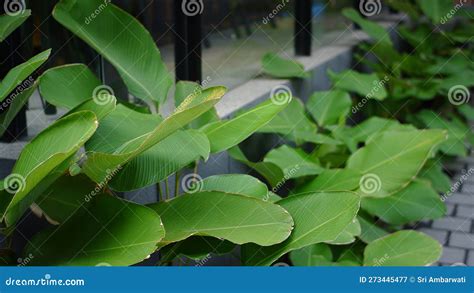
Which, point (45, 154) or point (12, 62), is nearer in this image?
point (45, 154)

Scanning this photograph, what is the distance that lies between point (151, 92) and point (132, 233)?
0.51 meters

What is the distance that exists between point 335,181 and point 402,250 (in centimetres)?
33

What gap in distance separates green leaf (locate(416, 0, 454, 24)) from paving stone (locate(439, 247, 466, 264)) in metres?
1.70

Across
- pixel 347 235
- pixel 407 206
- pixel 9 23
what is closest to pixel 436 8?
pixel 407 206

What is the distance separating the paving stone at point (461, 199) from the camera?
379 cm

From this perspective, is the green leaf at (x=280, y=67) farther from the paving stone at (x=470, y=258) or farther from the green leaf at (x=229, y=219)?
the green leaf at (x=229, y=219)

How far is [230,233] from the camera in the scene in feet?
5.31

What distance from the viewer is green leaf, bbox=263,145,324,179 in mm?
2463

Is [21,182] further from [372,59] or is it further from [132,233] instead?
[372,59]

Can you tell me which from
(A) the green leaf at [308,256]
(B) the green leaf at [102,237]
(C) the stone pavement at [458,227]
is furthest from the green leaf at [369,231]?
(B) the green leaf at [102,237]

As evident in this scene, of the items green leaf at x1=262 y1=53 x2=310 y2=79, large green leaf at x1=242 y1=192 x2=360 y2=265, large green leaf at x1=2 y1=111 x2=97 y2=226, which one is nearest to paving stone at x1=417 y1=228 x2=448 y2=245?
green leaf at x1=262 y1=53 x2=310 y2=79

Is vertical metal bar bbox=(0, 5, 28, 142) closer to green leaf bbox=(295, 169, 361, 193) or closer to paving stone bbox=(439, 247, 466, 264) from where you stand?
green leaf bbox=(295, 169, 361, 193)

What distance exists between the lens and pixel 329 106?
10.00 ft

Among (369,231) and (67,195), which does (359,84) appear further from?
(67,195)
